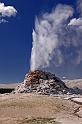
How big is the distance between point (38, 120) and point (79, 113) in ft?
19.3

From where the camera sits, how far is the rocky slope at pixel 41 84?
53562mm

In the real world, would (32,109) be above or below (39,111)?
above

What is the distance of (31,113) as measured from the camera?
36781 millimetres

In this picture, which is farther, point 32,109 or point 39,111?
point 32,109

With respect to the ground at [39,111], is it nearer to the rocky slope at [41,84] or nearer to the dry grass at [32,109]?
the dry grass at [32,109]

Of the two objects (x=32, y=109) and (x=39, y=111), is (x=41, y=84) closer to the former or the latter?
(x=32, y=109)

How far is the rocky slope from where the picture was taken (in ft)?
176

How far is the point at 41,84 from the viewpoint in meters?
55.4

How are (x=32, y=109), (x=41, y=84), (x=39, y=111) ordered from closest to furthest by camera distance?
1. (x=39, y=111)
2. (x=32, y=109)
3. (x=41, y=84)

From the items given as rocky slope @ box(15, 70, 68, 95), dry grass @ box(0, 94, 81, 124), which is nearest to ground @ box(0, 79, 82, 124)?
dry grass @ box(0, 94, 81, 124)

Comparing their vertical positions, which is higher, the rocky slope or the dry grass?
the rocky slope

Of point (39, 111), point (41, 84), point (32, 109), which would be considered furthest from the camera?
point (41, 84)

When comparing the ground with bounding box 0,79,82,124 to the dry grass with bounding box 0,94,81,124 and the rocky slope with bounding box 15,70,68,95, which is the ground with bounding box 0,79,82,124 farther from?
the rocky slope with bounding box 15,70,68,95

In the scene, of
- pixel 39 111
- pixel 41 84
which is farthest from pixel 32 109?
pixel 41 84
